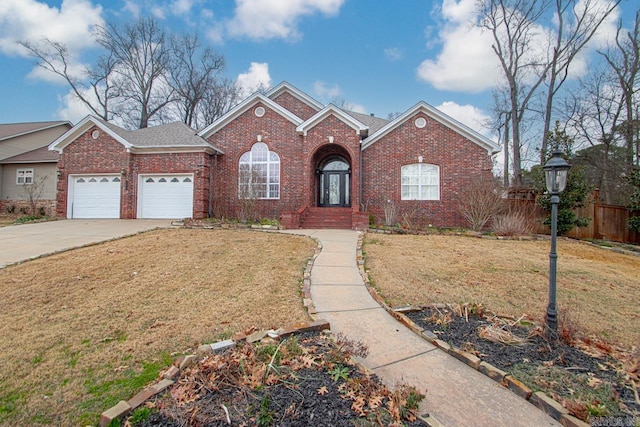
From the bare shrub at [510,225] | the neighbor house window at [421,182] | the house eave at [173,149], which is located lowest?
the bare shrub at [510,225]

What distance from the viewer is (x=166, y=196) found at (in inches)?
597

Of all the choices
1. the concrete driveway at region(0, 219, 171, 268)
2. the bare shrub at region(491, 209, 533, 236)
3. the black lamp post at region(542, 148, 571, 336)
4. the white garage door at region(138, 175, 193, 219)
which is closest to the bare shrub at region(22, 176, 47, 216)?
the concrete driveway at region(0, 219, 171, 268)

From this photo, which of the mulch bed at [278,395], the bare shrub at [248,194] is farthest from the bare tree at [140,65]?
the mulch bed at [278,395]

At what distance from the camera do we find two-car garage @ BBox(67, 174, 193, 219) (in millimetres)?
15062

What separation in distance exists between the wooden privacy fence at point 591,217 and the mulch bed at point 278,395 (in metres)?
13.3

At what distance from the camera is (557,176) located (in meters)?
3.90

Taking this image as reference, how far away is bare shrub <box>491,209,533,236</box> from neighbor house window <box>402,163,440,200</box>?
10.1 feet

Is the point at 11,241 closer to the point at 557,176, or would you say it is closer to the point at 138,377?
the point at 138,377

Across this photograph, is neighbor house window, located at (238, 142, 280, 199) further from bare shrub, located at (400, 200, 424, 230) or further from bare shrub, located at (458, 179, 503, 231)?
bare shrub, located at (458, 179, 503, 231)

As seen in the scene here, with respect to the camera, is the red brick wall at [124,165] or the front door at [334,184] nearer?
the red brick wall at [124,165]

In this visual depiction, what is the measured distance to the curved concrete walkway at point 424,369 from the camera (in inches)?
94.9

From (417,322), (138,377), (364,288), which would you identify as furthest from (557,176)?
(138,377)

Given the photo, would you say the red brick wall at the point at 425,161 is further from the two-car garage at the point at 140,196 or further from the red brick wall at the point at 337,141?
the two-car garage at the point at 140,196

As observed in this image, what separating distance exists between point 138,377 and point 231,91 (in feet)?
108
